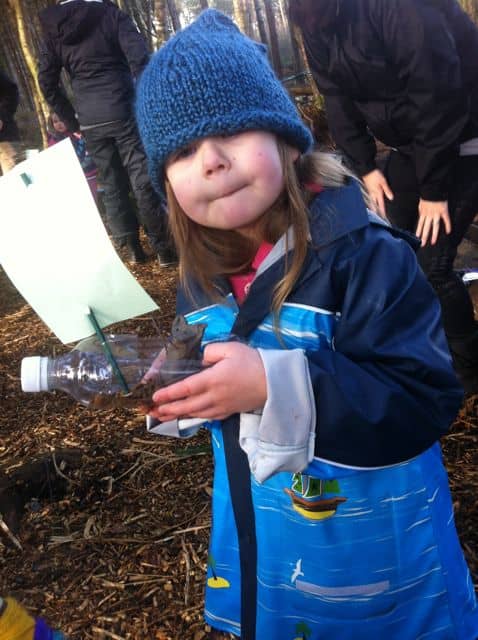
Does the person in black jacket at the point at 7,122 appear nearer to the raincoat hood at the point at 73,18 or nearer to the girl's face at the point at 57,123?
the girl's face at the point at 57,123

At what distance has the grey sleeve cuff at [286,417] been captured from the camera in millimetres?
986

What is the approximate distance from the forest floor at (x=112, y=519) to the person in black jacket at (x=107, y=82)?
244 centimetres

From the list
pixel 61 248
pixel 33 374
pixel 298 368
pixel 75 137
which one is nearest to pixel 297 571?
pixel 298 368

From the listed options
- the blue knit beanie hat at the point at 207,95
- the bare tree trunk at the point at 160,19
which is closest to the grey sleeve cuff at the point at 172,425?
the blue knit beanie hat at the point at 207,95

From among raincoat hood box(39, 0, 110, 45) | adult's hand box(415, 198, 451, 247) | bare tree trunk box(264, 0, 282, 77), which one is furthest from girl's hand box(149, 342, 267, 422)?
bare tree trunk box(264, 0, 282, 77)

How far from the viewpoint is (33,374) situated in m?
1.04

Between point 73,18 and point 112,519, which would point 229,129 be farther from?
point 73,18

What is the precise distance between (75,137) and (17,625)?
18.4 ft

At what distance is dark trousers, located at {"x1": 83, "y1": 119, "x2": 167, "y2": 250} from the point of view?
505cm

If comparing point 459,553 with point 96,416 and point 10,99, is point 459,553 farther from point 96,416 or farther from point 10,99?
point 10,99

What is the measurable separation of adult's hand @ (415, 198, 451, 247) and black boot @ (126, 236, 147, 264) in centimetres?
346

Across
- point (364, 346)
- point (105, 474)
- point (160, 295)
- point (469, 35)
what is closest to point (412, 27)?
point (469, 35)

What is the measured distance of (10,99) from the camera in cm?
567

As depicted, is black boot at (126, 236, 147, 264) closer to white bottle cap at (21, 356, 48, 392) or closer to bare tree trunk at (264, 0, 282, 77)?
white bottle cap at (21, 356, 48, 392)
